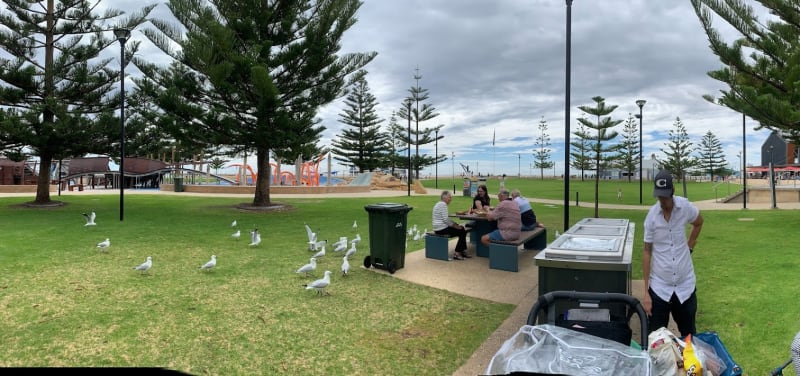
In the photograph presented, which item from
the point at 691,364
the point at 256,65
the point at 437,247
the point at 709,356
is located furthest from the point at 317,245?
the point at 256,65

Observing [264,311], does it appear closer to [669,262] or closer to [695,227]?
[669,262]

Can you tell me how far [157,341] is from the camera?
151 inches

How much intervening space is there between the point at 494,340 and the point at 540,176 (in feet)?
246

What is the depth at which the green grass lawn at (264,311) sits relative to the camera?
356cm

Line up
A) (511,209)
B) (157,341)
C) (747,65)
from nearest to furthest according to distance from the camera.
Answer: (157,341)
(511,209)
(747,65)

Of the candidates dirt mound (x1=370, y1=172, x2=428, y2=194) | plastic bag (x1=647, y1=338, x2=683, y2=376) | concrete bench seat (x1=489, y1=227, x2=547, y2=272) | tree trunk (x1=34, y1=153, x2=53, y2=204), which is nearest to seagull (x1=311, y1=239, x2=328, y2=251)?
concrete bench seat (x1=489, y1=227, x2=547, y2=272)

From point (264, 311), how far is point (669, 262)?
3557 mm

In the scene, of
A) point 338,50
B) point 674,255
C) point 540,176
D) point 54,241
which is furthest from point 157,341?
point 540,176

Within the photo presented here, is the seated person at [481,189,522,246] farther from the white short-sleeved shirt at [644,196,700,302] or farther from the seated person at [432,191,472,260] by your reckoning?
the white short-sleeved shirt at [644,196,700,302]

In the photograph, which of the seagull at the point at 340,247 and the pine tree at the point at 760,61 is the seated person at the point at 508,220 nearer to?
the seagull at the point at 340,247

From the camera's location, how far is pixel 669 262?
300 centimetres

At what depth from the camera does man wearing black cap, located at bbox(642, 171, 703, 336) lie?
117 inches

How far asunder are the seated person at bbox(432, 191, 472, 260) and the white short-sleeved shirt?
4241 mm

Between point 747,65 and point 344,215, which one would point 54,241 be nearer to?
point 344,215
